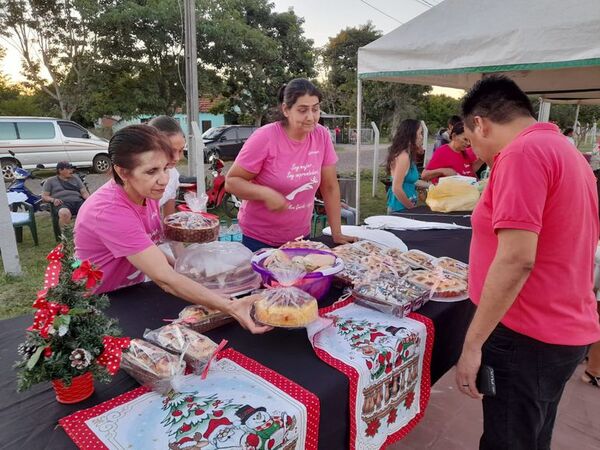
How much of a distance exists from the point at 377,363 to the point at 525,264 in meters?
0.52

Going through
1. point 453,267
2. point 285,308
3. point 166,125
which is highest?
point 166,125

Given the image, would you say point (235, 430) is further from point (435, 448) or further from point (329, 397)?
point (435, 448)

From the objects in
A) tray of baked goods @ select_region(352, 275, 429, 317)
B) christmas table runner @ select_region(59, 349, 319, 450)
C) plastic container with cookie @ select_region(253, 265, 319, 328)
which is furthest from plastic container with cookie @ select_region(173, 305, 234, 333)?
tray of baked goods @ select_region(352, 275, 429, 317)

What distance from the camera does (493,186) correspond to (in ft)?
3.98

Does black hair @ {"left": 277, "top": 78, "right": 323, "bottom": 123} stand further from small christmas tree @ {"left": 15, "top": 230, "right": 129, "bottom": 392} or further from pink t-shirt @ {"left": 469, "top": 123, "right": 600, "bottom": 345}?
small christmas tree @ {"left": 15, "top": 230, "right": 129, "bottom": 392}

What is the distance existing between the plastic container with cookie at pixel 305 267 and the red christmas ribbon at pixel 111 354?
21.5 inches

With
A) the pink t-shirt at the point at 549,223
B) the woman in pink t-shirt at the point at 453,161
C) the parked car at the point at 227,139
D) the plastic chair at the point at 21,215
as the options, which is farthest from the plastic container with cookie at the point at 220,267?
the parked car at the point at 227,139

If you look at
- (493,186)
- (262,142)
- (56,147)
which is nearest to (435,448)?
(493,186)

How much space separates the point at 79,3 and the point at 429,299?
613 inches

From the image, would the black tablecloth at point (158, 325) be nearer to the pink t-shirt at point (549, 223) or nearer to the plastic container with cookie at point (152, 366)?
the plastic container with cookie at point (152, 366)

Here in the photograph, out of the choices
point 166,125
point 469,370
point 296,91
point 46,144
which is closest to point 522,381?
point 469,370

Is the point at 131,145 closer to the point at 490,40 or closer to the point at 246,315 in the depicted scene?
the point at 246,315

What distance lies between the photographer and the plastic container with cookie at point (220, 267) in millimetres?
1594

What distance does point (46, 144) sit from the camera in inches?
451
